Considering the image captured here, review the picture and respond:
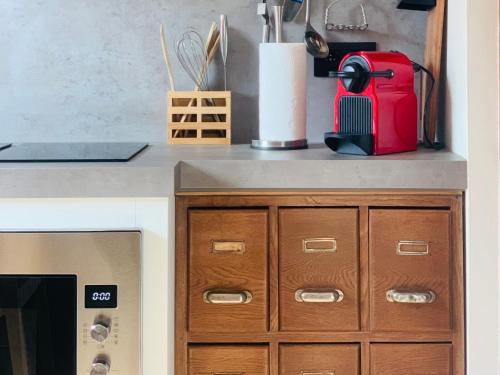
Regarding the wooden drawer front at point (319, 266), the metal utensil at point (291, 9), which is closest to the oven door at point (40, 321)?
the wooden drawer front at point (319, 266)

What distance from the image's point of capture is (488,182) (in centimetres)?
144

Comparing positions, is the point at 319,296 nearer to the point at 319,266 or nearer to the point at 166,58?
the point at 319,266

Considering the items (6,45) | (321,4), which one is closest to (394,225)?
(321,4)

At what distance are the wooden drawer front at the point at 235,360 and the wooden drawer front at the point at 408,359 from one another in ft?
0.78

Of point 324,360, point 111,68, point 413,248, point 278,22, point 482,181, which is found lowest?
point 324,360

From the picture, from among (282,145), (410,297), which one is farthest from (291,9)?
(410,297)

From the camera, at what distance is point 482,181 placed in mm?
1441

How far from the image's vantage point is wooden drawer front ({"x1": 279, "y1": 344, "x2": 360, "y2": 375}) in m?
1.46

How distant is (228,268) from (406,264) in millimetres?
382

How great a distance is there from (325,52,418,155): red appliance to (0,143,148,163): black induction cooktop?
1.62ft

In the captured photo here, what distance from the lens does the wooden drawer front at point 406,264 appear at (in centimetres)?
146

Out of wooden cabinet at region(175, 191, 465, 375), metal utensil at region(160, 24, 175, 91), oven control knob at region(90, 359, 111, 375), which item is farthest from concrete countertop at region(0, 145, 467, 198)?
metal utensil at region(160, 24, 175, 91)

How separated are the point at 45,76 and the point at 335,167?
1.00 metres

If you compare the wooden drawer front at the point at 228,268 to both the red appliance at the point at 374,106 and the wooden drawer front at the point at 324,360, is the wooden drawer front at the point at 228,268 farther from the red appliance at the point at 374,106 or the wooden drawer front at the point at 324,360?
the red appliance at the point at 374,106
